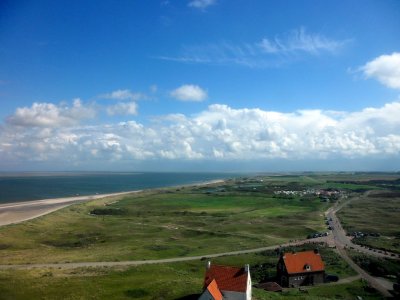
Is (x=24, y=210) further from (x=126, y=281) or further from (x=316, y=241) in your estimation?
(x=316, y=241)

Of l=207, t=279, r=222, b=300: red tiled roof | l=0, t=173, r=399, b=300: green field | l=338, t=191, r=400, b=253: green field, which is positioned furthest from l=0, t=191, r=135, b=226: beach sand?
l=338, t=191, r=400, b=253: green field

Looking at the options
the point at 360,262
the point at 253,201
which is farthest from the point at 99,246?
the point at 253,201

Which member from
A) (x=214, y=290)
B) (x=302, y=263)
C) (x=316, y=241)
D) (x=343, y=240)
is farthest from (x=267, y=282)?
(x=343, y=240)

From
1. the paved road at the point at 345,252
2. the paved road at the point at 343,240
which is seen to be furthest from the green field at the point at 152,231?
the paved road at the point at 345,252

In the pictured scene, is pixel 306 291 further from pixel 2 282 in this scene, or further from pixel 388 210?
pixel 388 210

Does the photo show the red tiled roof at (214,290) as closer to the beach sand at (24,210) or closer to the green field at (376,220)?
the green field at (376,220)

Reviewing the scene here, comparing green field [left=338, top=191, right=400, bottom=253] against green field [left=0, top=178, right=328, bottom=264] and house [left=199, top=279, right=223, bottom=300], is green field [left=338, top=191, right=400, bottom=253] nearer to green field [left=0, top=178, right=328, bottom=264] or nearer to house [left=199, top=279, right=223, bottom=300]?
green field [left=0, top=178, right=328, bottom=264]
